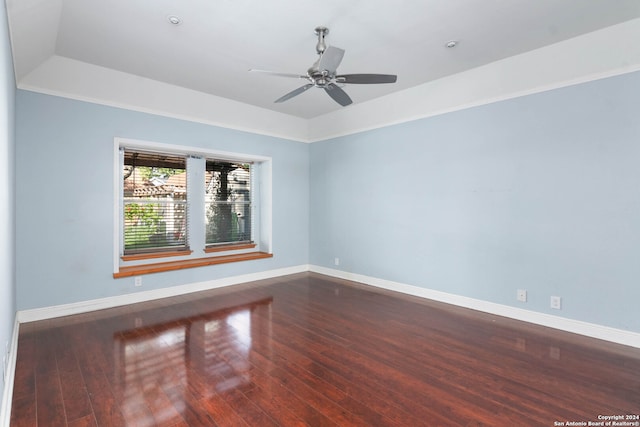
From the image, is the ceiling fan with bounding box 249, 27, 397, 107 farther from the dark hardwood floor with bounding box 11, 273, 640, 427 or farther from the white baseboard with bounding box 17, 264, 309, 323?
the white baseboard with bounding box 17, 264, 309, 323

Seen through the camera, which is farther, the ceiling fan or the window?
the window

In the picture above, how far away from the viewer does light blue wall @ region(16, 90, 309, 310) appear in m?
3.37

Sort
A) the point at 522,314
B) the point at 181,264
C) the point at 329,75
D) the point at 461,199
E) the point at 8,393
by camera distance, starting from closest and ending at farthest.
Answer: the point at 8,393 < the point at 329,75 < the point at 522,314 < the point at 461,199 < the point at 181,264

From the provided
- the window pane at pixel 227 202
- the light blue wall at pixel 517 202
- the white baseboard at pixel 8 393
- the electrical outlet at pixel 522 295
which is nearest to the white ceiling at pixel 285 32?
the light blue wall at pixel 517 202

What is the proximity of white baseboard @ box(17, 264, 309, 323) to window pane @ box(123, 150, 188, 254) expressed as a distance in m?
0.64

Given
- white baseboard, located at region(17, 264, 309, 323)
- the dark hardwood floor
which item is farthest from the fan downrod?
white baseboard, located at region(17, 264, 309, 323)

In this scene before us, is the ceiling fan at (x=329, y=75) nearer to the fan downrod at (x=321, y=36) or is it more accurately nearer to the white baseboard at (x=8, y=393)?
the fan downrod at (x=321, y=36)

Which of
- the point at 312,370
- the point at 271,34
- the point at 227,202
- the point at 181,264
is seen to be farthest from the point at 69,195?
the point at 312,370

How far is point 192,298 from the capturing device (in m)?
4.35

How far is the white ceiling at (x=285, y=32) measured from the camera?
2639 millimetres

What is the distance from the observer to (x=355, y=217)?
5332 mm

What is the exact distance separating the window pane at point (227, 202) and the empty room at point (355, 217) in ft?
0.23

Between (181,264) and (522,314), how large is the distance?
4.37 meters

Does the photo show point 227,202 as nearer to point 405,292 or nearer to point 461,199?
point 405,292
